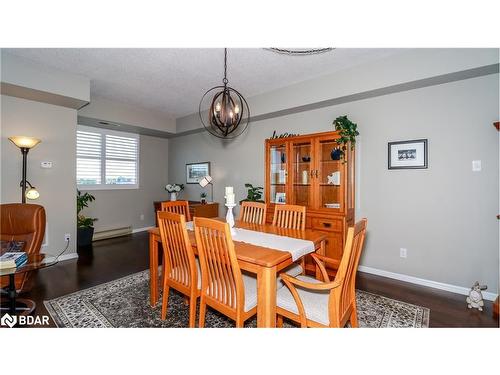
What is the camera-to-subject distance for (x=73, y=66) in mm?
3059

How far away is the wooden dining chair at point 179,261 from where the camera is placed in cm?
180

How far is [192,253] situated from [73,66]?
118 inches

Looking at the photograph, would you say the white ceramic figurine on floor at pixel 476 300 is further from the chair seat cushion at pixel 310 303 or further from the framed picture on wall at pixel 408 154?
the chair seat cushion at pixel 310 303

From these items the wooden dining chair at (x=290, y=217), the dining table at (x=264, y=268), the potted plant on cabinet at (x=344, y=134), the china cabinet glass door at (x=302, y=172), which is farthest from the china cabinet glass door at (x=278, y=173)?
A: the dining table at (x=264, y=268)

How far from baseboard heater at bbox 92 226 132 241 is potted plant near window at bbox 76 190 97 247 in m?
0.28

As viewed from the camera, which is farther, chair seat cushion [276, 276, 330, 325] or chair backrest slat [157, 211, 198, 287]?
chair backrest slat [157, 211, 198, 287]

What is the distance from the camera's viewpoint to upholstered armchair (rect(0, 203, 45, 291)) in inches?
95.8

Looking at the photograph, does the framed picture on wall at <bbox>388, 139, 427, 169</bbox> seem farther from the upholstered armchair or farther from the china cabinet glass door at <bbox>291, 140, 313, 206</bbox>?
the upholstered armchair

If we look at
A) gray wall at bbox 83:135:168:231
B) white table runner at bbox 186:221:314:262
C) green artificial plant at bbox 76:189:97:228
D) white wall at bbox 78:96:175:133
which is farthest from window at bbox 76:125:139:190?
white table runner at bbox 186:221:314:262

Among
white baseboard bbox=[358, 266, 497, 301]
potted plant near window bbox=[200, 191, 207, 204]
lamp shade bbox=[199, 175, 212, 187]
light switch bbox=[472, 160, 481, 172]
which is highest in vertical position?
light switch bbox=[472, 160, 481, 172]

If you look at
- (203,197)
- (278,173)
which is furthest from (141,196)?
(278,173)

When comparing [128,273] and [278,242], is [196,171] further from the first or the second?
[278,242]
